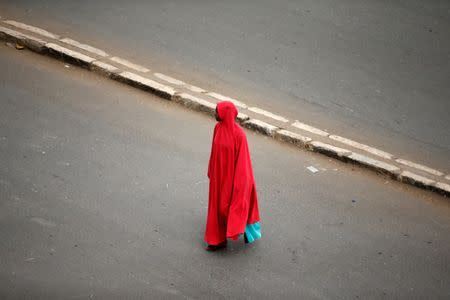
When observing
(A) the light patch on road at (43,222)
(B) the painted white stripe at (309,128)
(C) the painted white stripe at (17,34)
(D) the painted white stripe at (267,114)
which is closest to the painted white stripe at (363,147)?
(B) the painted white stripe at (309,128)

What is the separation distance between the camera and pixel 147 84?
11266 millimetres

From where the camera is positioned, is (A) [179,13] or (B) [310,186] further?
(A) [179,13]

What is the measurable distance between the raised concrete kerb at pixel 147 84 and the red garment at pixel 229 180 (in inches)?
135

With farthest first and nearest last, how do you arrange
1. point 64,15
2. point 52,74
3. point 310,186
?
point 64,15
point 52,74
point 310,186

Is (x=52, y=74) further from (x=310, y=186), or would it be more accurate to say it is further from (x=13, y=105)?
(x=310, y=186)

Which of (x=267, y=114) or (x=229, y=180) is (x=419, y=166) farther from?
(x=229, y=180)

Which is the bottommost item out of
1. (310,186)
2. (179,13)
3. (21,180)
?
(21,180)

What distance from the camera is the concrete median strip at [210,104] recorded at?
10.0m

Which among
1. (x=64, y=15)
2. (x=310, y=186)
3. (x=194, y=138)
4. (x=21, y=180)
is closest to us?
(x=21, y=180)

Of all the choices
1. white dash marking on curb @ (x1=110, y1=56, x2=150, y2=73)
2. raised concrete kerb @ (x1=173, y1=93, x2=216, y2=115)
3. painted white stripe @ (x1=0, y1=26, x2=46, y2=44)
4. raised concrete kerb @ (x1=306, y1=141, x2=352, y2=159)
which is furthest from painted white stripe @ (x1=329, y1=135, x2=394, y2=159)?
painted white stripe @ (x1=0, y1=26, x2=46, y2=44)

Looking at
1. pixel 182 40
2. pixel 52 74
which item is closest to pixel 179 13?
pixel 182 40

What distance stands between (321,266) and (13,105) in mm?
5249

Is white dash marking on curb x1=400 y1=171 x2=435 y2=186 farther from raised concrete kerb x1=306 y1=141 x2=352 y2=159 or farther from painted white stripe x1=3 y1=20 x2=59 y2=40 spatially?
painted white stripe x1=3 y1=20 x2=59 y2=40

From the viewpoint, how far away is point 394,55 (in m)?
12.9
